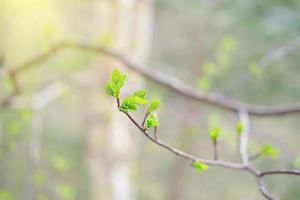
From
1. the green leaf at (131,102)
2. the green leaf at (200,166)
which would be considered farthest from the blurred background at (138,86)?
the green leaf at (131,102)

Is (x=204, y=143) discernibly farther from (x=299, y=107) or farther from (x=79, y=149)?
(x=299, y=107)

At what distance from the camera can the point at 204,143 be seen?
5875mm

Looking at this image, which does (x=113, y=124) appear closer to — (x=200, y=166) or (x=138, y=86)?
(x=138, y=86)

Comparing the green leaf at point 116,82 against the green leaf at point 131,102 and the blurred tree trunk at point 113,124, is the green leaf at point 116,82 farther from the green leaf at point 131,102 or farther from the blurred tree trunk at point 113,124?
the blurred tree trunk at point 113,124

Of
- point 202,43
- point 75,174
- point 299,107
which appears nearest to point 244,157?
point 299,107

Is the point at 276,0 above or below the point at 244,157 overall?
above

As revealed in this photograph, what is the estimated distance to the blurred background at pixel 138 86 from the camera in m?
2.51

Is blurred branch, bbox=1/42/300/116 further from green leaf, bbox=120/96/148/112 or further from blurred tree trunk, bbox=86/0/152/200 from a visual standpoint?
green leaf, bbox=120/96/148/112

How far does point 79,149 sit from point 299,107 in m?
4.19

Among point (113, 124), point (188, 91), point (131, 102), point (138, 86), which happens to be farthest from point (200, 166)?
point (138, 86)

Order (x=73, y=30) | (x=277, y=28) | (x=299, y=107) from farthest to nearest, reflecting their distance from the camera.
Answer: (x=73, y=30) → (x=277, y=28) → (x=299, y=107)

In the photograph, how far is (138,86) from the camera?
289 cm

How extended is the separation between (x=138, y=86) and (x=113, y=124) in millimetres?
280

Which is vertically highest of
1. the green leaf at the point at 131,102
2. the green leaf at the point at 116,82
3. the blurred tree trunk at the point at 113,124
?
the blurred tree trunk at the point at 113,124
